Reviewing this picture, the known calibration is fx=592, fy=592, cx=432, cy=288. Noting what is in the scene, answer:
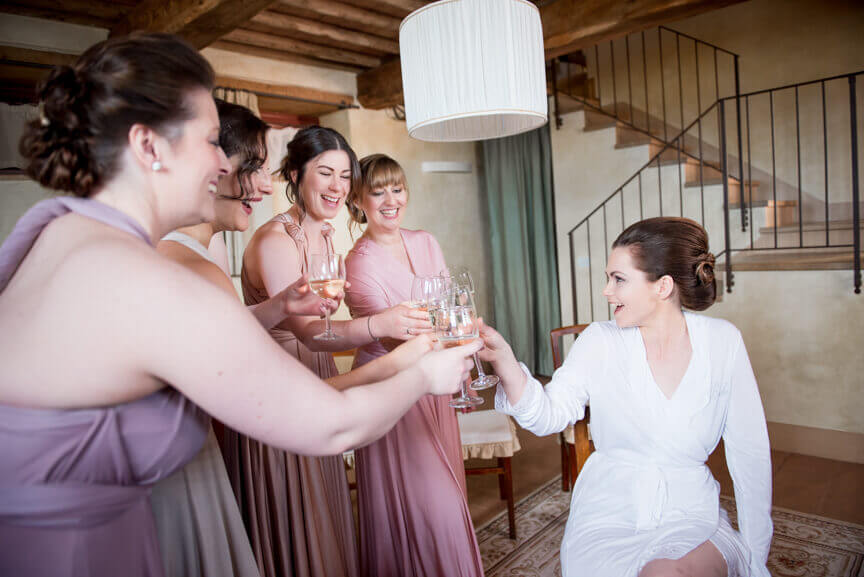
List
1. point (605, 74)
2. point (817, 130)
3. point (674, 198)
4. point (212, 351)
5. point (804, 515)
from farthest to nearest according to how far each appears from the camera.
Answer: point (605, 74) → point (817, 130) → point (674, 198) → point (804, 515) → point (212, 351)

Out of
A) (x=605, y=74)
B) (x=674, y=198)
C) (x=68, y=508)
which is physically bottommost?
(x=68, y=508)

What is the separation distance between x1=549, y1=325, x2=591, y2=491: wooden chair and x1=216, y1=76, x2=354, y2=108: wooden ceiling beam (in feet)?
10.2

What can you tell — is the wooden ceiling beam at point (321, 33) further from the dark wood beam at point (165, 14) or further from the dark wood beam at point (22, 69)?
the dark wood beam at point (22, 69)

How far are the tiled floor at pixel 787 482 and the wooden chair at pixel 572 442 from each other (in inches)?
13.2

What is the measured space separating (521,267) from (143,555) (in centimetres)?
551

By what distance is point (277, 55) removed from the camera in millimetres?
4766

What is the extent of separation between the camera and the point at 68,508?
0.84 m

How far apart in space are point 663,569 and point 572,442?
63.4 inches

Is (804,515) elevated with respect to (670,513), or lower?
lower

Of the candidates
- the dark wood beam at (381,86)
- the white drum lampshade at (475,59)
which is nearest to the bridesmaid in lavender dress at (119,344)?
the white drum lampshade at (475,59)

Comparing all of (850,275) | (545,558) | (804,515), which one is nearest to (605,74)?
(850,275)

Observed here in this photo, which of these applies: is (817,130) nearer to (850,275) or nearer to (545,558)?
(850,275)

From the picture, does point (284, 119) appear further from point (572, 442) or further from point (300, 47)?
point (572, 442)

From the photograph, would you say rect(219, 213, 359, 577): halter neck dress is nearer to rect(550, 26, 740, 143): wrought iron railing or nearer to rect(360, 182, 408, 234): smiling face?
rect(360, 182, 408, 234): smiling face
